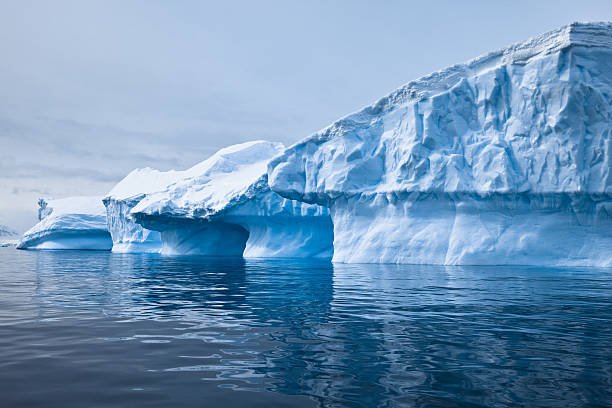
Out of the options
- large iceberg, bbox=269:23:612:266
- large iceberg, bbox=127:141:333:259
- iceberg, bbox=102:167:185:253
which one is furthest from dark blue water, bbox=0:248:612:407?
iceberg, bbox=102:167:185:253

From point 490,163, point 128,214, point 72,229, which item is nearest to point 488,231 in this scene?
point 490,163

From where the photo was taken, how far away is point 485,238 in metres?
21.7

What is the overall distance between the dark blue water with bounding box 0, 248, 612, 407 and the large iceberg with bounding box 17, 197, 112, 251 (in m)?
49.0

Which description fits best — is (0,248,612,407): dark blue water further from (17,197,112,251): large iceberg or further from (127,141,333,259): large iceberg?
(17,197,112,251): large iceberg

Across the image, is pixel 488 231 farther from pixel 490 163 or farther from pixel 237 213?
pixel 237 213

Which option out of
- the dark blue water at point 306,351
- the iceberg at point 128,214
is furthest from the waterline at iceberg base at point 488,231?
the iceberg at point 128,214

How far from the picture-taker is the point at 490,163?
72.0 ft

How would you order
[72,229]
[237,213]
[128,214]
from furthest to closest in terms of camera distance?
[72,229] < [128,214] < [237,213]

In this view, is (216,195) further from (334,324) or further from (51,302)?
(334,324)

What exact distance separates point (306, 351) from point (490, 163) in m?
18.9

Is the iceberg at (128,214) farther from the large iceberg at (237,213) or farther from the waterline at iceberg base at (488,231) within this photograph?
the waterline at iceberg base at (488,231)

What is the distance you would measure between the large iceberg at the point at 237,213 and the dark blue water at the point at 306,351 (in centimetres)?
2388

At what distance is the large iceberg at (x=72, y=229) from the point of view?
178ft

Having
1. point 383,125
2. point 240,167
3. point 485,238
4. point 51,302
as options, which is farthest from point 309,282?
point 240,167
